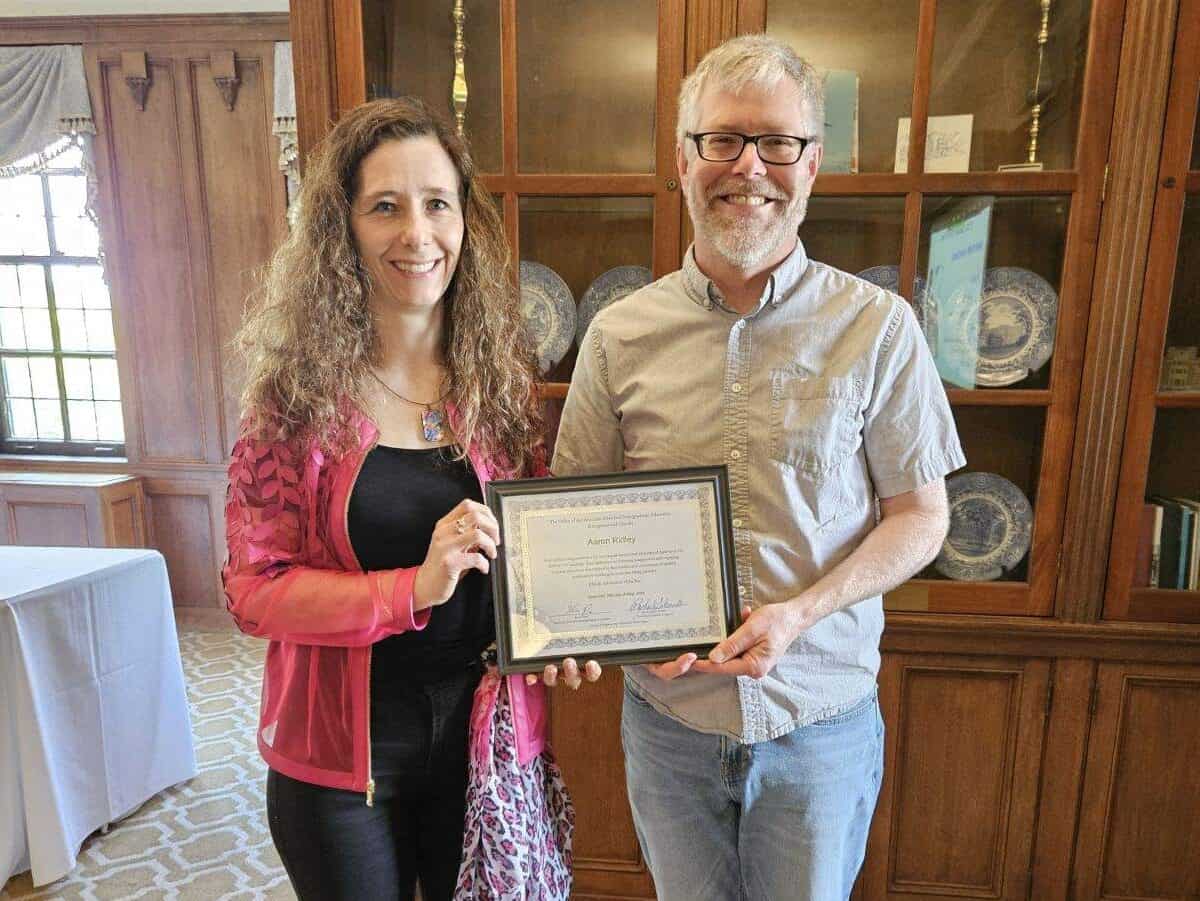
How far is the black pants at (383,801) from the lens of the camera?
1001mm

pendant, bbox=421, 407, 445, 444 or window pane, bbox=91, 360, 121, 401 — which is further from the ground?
pendant, bbox=421, 407, 445, 444

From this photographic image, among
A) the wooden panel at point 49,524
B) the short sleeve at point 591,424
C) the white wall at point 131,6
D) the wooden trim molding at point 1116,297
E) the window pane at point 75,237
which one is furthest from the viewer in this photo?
the window pane at point 75,237

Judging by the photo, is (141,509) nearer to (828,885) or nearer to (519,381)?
(519,381)

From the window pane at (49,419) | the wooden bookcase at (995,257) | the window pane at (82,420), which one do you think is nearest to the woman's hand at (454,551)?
the wooden bookcase at (995,257)

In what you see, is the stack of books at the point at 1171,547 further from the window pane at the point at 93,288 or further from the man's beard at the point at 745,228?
the window pane at the point at 93,288

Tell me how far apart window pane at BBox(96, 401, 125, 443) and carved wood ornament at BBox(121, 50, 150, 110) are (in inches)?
64.4

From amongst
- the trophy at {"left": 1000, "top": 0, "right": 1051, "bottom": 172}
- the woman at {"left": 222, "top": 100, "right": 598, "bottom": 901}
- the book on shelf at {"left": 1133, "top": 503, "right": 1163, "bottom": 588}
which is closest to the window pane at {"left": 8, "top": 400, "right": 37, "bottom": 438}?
the woman at {"left": 222, "top": 100, "right": 598, "bottom": 901}

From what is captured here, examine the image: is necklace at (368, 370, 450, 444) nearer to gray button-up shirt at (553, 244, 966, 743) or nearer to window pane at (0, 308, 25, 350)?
gray button-up shirt at (553, 244, 966, 743)

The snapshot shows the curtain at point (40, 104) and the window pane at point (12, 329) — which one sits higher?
the curtain at point (40, 104)

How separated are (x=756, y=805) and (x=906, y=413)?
59 cm

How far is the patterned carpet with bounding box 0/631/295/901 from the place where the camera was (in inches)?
81.0

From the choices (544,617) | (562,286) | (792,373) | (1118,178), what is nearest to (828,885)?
(544,617)

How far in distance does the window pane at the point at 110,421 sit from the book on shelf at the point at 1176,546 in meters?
4.75

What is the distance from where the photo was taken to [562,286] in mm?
1773
